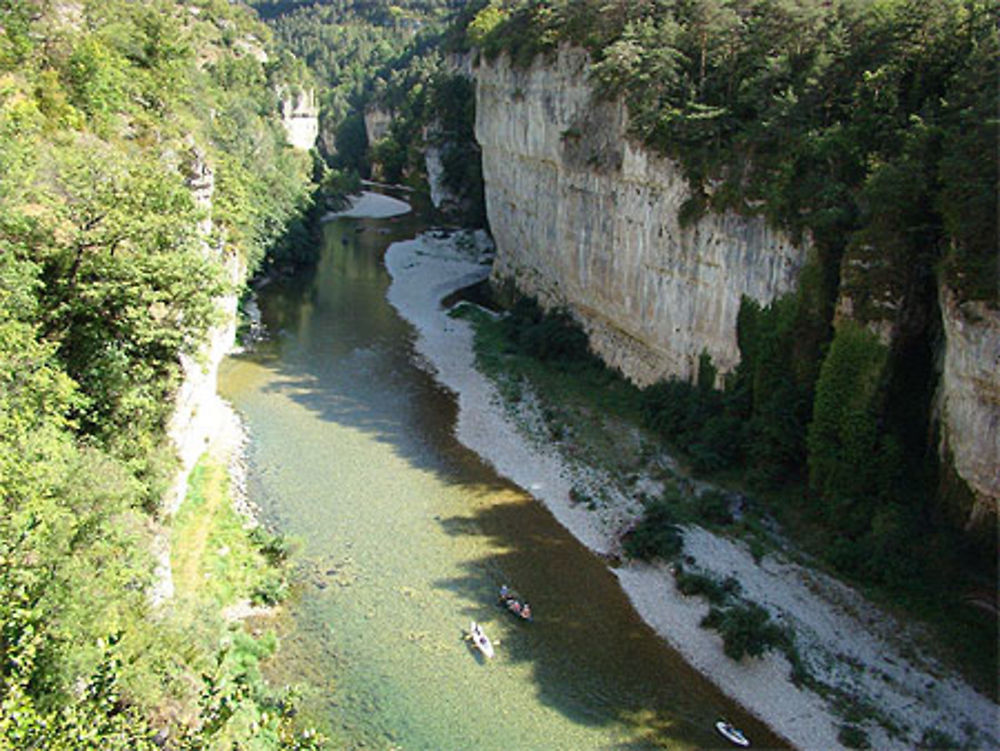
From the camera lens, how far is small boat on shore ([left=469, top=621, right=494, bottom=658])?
56.3ft

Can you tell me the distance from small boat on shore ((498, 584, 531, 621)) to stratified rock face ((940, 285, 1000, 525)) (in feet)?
32.8

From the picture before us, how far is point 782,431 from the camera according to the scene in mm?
22188

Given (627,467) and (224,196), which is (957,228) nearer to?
(627,467)

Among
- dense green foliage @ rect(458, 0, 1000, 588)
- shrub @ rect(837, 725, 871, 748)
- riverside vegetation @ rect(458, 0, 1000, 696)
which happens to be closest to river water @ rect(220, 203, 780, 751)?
shrub @ rect(837, 725, 871, 748)

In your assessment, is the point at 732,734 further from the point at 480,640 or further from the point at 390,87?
the point at 390,87

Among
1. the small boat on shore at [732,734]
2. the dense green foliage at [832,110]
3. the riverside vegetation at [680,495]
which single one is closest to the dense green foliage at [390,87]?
the riverside vegetation at [680,495]

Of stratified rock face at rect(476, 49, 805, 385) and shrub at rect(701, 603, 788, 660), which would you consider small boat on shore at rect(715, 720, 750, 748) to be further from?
stratified rock face at rect(476, 49, 805, 385)

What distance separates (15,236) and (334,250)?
1621 inches

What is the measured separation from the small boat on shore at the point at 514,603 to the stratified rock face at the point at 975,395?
10004 mm

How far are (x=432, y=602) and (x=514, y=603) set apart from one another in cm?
193

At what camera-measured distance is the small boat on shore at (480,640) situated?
17172 mm

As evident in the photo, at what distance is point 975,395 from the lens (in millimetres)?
16859

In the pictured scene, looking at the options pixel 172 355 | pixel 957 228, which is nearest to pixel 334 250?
pixel 172 355

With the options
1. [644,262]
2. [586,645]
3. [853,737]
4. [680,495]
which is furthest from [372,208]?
[853,737]
